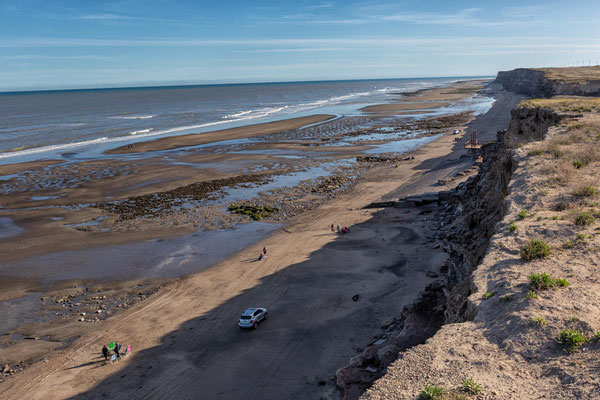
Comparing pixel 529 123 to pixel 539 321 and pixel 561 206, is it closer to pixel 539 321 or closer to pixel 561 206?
pixel 561 206

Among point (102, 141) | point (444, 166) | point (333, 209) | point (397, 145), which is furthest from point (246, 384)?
point (102, 141)

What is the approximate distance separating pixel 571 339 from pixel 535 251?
12.4ft

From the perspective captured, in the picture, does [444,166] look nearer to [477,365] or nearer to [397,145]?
[397,145]

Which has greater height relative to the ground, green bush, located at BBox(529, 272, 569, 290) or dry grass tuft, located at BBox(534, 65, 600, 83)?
dry grass tuft, located at BBox(534, 65, 600, 83)

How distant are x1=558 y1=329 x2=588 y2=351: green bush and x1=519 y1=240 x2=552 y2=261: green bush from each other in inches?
132

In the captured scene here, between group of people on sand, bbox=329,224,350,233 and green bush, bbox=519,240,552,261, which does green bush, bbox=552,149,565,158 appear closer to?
green bush, bbox=519,240,552,261

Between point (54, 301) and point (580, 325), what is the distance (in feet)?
91.3

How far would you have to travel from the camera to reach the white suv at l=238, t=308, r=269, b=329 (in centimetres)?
2209

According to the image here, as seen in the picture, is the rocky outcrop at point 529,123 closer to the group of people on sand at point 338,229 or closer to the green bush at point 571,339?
the group of people on sand at point 338,229

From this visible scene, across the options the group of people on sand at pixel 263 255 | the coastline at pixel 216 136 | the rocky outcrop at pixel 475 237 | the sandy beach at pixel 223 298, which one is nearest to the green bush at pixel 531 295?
the rocky outcrop at pixel 475 237

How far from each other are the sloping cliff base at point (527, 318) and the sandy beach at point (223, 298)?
8672 mm

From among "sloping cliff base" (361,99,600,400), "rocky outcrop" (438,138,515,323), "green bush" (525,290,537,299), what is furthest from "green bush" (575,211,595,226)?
"green bush" (525,290,537,299)

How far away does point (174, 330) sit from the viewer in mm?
22641

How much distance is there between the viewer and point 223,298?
26078 millimetres
